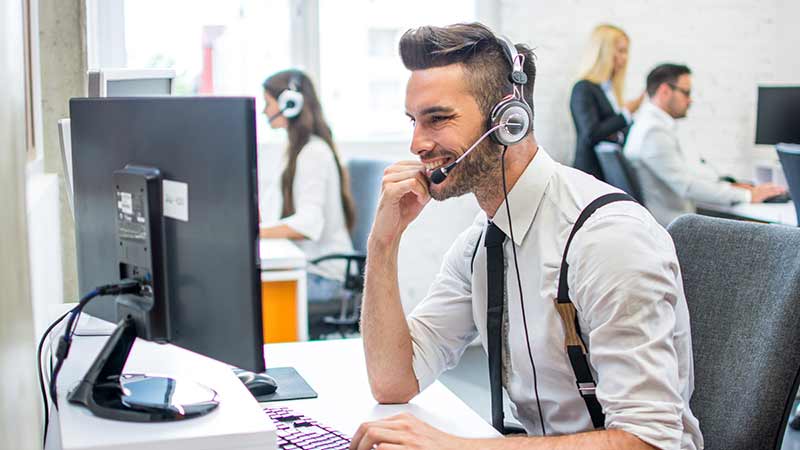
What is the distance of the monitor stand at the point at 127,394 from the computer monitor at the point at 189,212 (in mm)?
12

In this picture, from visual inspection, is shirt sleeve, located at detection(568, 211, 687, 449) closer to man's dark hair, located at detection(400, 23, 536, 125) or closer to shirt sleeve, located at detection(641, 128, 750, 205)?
man's dark hair, located at detection(400, 23, 536, 125)

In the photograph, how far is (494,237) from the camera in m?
1.60

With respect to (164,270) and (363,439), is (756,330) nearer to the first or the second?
(363,439)

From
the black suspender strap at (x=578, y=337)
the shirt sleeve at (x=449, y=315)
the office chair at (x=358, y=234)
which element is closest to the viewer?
the black suspender strap at (x=578, y=337)

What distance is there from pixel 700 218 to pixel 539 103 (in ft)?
10.9

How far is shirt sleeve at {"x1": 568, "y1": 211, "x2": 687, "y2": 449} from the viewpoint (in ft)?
4.29

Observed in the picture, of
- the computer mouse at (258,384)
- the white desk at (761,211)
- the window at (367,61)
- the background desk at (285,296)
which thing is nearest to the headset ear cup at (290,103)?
the window at (367,61)

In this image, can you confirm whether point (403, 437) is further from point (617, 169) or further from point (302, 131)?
point (617, 169)

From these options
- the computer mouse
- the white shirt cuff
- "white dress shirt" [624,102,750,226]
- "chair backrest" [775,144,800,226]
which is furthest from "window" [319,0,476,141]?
the computer mouse

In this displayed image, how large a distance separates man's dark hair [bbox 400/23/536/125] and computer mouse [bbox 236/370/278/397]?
588mm

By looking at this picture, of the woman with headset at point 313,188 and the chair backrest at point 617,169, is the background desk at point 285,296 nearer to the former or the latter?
the woman with headset at point 313,188

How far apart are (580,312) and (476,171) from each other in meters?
0.30

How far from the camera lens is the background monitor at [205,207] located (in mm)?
1159

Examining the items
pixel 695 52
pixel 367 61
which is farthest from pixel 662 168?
pixel 367 61
